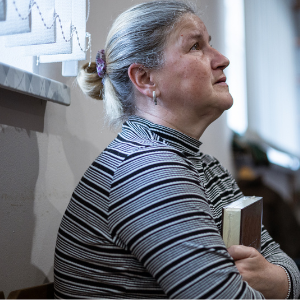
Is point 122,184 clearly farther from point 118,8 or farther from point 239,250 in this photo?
point 118,8

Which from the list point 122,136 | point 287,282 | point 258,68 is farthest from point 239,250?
point 258,68

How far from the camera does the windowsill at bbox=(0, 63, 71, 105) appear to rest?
859 millimetres

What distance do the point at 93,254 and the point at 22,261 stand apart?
309 millimetres

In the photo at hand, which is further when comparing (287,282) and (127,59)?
(127,59)

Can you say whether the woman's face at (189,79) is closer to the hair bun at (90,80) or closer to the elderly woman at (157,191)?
the elderly woman at (157,191)

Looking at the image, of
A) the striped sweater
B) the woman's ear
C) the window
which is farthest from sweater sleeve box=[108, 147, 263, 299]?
the window

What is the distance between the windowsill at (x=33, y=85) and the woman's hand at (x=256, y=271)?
0.59 metres

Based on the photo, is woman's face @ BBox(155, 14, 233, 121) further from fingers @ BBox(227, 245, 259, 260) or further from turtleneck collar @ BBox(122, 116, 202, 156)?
fingers @ BBox(227, 245, 259, 260)

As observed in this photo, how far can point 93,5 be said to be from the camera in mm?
1329

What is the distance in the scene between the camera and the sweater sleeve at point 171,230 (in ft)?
2.10

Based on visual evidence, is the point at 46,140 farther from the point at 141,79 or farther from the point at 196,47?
the point at 196,47

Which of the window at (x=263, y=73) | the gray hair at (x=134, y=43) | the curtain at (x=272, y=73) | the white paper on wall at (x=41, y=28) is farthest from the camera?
the curtain at (x=272, y=73)

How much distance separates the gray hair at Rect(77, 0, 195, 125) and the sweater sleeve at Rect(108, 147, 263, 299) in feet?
1.06

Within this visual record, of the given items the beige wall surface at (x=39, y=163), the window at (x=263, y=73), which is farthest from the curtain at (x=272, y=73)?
the beige wall surface at (x=39, y=163)
